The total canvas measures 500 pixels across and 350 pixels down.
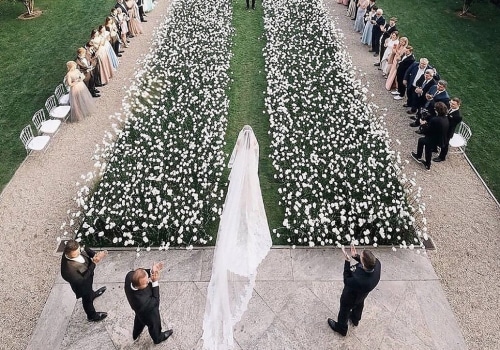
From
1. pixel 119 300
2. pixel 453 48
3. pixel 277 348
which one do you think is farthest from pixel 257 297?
pixel 453 48

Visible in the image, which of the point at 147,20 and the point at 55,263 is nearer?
the point at 55,263

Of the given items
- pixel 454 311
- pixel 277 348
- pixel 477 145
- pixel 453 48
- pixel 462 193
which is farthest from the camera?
pixel 453 48

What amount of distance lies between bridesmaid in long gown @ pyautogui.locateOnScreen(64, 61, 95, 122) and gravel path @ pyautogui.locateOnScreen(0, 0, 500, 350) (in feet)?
0.99

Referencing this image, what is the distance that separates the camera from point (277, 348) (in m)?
7.48

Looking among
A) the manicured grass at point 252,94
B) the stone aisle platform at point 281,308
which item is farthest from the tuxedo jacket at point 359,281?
the manicured grass at point 252,94

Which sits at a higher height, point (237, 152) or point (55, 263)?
point (237, 152)

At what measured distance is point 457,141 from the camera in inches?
469

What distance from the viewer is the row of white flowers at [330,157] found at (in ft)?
31.4

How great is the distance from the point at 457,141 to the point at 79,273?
10.5 m

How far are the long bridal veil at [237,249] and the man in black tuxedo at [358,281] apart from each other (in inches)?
71.4

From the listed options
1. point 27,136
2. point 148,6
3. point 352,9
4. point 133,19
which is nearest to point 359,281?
point 27,136

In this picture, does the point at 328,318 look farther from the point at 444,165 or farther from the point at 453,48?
the point at 453,48

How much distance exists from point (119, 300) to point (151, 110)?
22.4 feet

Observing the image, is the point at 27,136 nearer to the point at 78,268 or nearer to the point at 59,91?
the point at 59,91
